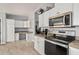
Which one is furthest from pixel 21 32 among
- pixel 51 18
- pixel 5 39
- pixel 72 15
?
pixel 72 15

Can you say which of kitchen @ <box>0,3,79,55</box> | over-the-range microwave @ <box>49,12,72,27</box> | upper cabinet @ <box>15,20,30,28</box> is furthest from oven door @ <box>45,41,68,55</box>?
upper cabinet @ <box>15,20,30,28</box>

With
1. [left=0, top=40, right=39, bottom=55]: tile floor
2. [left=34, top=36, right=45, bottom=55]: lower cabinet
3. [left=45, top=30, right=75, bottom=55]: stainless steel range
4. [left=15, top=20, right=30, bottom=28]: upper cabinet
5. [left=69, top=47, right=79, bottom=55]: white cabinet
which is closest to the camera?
[left=69, top=47, right=79, bottom=55]: white cabinet

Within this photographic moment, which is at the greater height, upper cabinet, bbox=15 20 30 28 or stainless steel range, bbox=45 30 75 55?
upper cabinet, bbox=15 20 30 28

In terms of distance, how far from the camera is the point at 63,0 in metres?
1.66

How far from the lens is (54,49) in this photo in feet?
7.77

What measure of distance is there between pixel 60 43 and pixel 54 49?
0.31 metres

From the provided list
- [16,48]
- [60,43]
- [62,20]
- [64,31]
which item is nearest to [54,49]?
[60,43]

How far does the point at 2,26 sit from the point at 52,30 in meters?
2.15

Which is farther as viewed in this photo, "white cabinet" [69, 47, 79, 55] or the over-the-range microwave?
the over-the-range microwave

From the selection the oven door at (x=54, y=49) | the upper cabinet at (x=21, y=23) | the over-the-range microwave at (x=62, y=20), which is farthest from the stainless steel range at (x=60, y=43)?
the upper cabinet at (x=21, y=23)

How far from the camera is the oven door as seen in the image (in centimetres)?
200

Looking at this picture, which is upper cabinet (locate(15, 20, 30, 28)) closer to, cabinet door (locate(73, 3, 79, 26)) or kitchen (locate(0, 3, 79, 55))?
kitchen (locate(0, 3, 79, 55))

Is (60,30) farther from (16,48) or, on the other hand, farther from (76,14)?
(16,48)

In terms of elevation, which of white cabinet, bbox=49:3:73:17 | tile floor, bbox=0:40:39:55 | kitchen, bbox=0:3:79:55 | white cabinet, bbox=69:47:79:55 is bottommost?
tile floor, bbox=0:40:39:55
